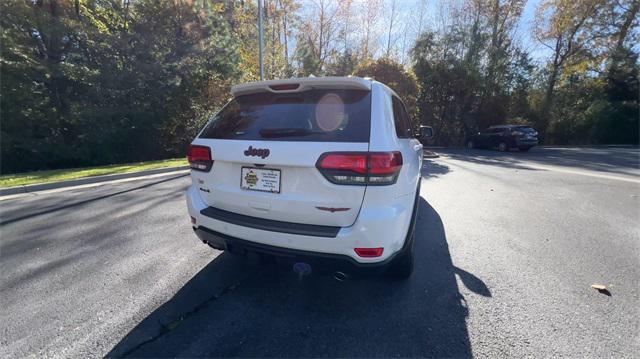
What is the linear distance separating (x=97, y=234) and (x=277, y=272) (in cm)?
279

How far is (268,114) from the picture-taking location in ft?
7.88

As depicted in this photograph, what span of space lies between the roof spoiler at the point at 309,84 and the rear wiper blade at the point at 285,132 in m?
0.41

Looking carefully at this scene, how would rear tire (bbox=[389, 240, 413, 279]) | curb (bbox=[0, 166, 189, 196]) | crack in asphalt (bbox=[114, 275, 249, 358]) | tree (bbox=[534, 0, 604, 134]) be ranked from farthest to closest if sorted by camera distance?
tree (bbox=[534, 0, 604, 134]), curb (bbox=[0, 166, 189, 196]), rear tire (bbox=[389, 240, 413, 279]), crack in asphalt (bbox=[114, 275, 249, 358])

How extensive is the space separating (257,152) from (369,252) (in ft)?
3.65

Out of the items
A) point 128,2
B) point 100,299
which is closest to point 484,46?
point 128,2

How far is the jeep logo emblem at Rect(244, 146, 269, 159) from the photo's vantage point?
2.14 m

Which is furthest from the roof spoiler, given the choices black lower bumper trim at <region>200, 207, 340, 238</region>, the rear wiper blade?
black lower bumper trim at <region>200, 207, 340, 238</region>

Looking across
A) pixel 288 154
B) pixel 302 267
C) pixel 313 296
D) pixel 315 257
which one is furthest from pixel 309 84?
pixel 313 296

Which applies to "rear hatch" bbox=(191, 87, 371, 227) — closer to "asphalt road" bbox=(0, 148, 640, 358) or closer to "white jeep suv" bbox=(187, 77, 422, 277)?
"white jeep suv" bbox=(187, 77, 422, 277)

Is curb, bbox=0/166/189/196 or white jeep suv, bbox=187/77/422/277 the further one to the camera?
curb, bbox=0/166/189/196

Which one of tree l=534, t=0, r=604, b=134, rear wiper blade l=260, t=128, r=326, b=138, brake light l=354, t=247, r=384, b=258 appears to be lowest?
brake light l=354, t=247, r=384, b=258

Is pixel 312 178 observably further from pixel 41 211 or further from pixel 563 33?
pixel 563 33

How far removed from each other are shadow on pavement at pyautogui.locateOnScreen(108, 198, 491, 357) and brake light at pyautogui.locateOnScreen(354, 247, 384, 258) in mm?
613

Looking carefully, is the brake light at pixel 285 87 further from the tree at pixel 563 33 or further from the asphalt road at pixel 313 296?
the tree at pixel 563 33
